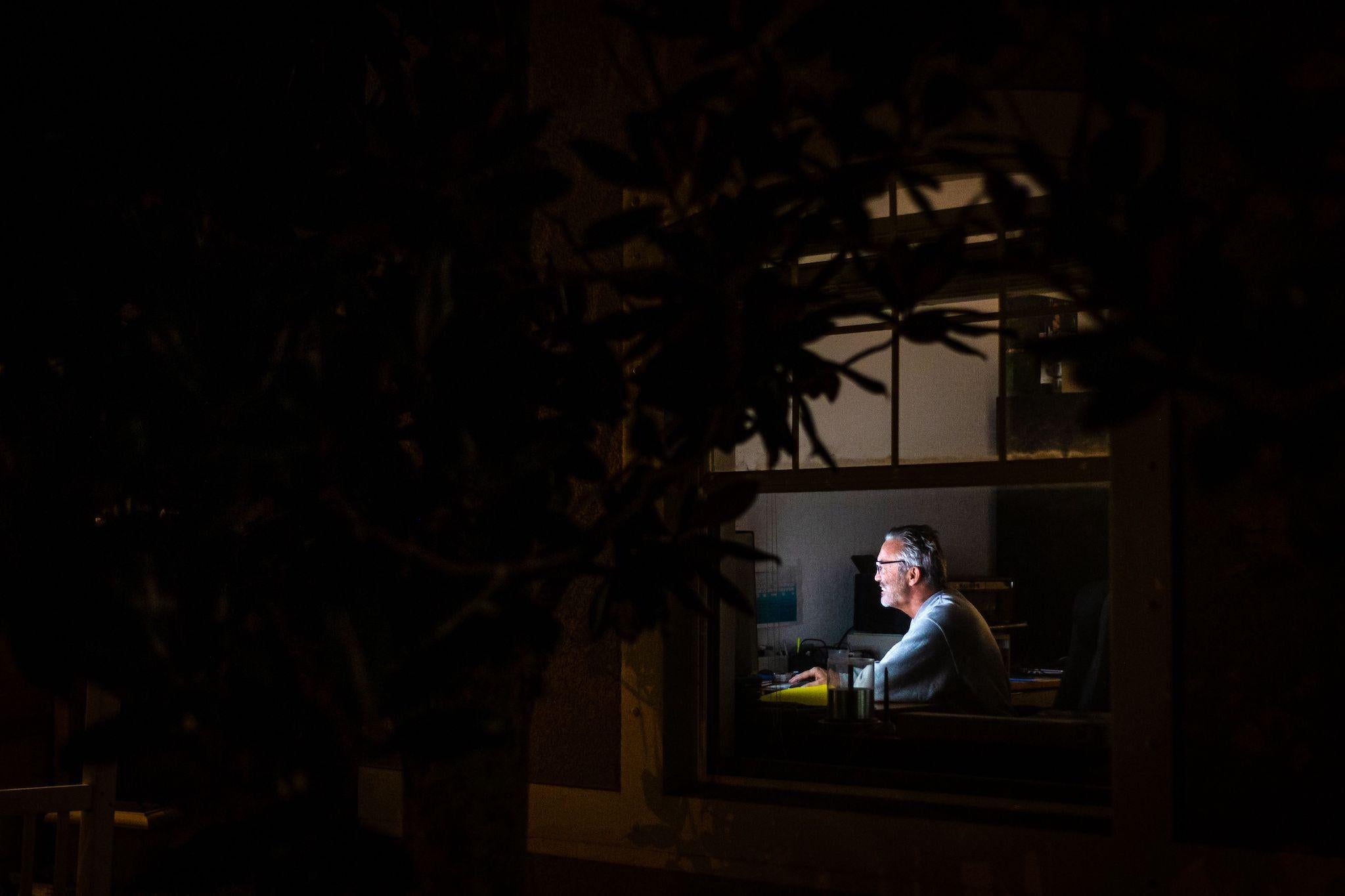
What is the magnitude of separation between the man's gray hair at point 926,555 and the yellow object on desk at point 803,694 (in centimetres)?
87

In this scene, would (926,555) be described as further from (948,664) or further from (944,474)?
(944,474)

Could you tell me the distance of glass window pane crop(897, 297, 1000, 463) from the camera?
2977 millimetres

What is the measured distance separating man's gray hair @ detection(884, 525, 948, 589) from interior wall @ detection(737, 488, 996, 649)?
210 cm

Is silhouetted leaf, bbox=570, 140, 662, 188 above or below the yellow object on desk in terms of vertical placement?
above

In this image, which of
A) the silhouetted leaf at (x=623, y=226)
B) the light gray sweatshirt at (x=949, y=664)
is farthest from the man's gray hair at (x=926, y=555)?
the silhouetted leaf at (x=623, y=226)

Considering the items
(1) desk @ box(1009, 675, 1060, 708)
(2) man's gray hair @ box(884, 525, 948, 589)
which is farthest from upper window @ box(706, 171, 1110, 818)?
(1) desk @ box(1009, 675, 1060, 708)

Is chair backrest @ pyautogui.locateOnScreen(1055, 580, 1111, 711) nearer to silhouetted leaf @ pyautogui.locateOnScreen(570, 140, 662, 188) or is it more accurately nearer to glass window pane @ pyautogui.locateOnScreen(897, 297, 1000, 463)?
glass window pane @ pyautogui.locateOnScreen(897, 297, 1000, 463)

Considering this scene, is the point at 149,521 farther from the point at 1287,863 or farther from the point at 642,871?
the point at 1287,863

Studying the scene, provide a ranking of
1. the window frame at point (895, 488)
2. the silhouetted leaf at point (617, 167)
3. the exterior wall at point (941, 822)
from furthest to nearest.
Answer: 1. the window frame at point (895, 488)
2. the exterior wall at point (941, 822)
3. the silhouetted leaf at point (617, 167)

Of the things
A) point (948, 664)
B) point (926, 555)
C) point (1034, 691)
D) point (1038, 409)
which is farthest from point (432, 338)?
point (1034, 691)

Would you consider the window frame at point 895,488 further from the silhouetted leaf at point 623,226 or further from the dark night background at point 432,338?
the silhouetted leaf at point 623,226

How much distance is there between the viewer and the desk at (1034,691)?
5539 mm

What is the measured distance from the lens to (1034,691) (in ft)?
18.4

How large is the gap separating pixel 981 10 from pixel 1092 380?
447mm
